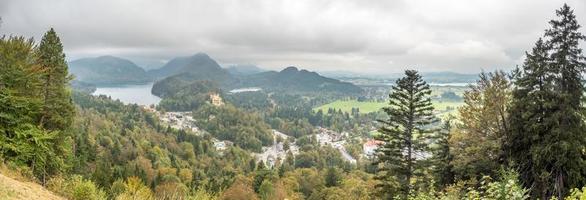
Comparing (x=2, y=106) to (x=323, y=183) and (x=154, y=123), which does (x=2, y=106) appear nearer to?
(x=323, y=183)

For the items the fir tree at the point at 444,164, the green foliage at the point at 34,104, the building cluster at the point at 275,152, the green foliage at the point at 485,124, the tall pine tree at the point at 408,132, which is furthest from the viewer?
the building cluster at the point at 275,152

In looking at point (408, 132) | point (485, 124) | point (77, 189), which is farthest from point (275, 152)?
point (77, 189)

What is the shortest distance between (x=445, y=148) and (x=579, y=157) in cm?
1033

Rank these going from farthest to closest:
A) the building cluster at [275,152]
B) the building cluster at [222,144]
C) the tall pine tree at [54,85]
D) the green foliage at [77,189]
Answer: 1. the building cluster at [222,144]
2. the building cluster at [275,152]
3. the tall pine tree at [54,85]
4. the green foliage at [77,189]

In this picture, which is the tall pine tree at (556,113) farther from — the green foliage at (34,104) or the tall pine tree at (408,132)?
the green foliage at (34,104)

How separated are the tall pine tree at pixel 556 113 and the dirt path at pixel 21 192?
69.6 feet

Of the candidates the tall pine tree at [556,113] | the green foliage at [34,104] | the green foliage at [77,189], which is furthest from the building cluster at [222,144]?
the green foliage at [77,189]

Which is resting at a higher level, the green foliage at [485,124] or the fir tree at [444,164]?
the green foliage at [485,124]

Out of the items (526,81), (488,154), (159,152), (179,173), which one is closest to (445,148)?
(488,154)

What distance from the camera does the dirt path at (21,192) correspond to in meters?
8.92

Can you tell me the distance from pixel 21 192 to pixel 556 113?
22.6 metres

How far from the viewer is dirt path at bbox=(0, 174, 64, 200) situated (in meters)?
8.92

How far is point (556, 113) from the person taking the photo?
22719 mm

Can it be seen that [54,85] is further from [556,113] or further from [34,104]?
[556,113]
